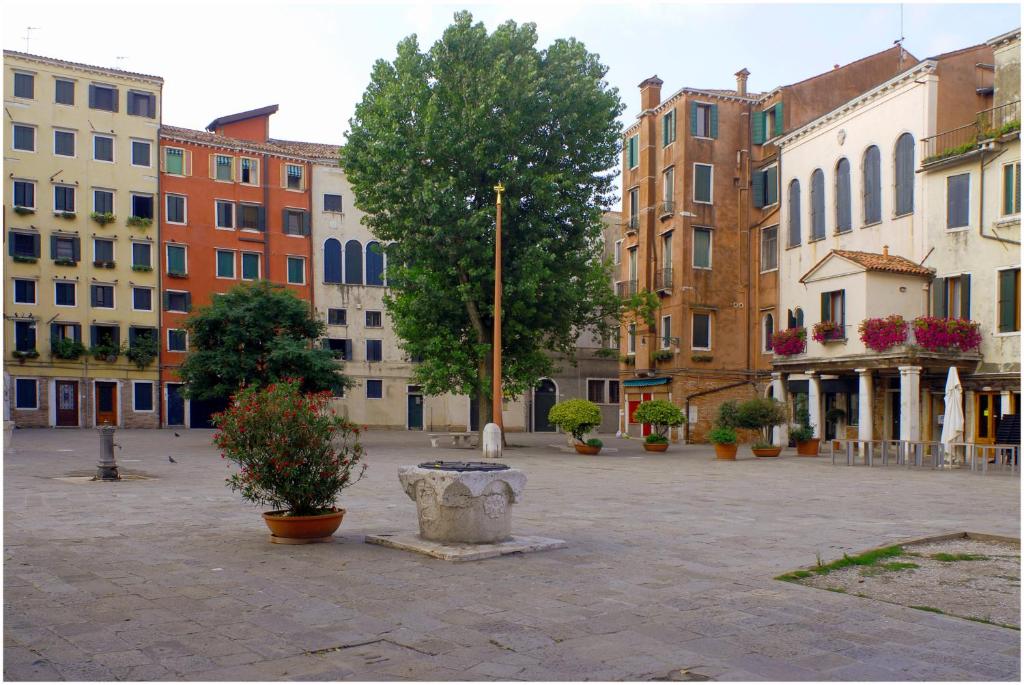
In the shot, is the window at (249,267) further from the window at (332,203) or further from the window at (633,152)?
the window at (633,152)

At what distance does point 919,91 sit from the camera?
93.6 feet

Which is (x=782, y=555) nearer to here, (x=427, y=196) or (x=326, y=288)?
(x=427, y=196)

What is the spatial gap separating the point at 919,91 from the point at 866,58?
1106 cm

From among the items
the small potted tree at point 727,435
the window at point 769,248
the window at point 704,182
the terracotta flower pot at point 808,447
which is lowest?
the terracotta flower pot at point 808,447

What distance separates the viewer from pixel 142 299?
4759 centimetres

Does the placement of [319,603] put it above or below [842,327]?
below

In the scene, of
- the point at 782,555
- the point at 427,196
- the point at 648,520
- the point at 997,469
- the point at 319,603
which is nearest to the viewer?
the point at 319,603

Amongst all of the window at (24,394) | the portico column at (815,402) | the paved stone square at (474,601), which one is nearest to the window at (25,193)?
the window at (24,394)

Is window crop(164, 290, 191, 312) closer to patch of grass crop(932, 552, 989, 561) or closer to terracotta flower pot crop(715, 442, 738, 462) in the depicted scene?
terracotta flower pot crop(715, 442, 738, 462)

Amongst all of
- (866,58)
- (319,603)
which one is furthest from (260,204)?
(319,603)

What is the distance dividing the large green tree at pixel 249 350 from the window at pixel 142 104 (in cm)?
1810

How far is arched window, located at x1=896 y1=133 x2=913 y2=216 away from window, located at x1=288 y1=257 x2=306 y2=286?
102 feet

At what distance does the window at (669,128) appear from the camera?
40000 mm

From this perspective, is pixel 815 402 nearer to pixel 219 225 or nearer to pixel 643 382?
pixel 643 382
